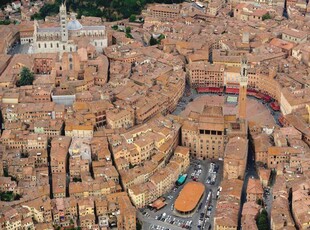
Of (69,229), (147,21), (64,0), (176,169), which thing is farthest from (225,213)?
→ (64,0)

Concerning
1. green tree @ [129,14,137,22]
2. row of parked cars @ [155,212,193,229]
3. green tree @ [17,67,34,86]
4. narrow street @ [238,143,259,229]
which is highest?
green tree @ [129,14,137,22]

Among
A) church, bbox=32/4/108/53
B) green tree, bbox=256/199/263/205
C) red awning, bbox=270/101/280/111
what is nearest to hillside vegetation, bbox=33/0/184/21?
church, bbox=32/4/108/53

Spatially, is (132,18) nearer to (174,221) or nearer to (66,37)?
(66,37)

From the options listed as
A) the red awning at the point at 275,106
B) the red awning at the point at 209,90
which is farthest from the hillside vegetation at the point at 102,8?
the red awning at the point at 275,106

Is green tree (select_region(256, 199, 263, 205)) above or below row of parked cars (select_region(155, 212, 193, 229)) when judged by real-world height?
above

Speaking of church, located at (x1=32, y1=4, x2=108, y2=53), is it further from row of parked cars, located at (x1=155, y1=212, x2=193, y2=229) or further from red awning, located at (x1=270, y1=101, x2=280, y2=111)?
row of parked cars, located at (x1=155, y1=212, x2=193, y2=229)

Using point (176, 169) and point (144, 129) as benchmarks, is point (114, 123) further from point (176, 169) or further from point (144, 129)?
point (176, 169)
